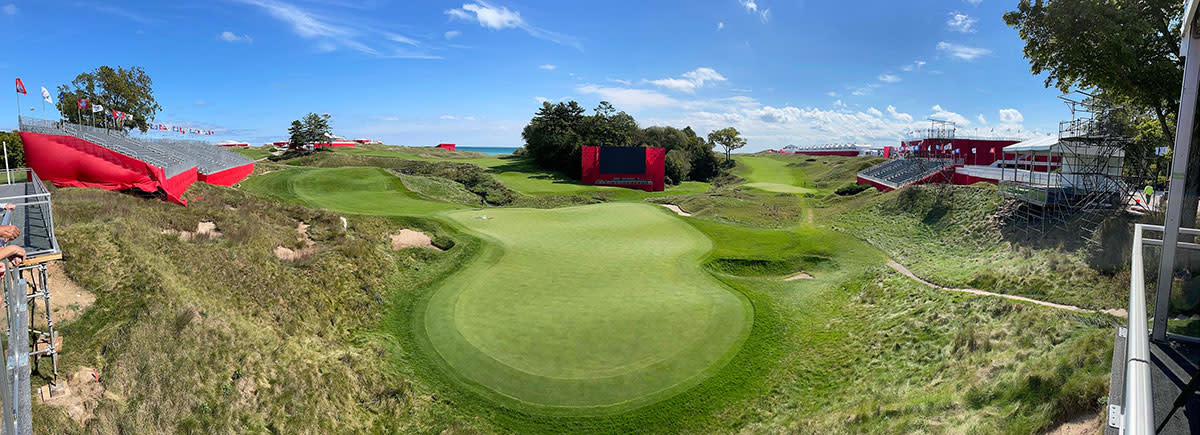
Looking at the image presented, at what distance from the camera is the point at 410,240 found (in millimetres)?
20984

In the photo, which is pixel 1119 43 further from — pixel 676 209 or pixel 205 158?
pixel 205 158

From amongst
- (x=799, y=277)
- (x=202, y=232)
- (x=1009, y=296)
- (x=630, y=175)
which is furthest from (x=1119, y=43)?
(x=630, y=175)

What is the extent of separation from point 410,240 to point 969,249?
A: 2377 cm

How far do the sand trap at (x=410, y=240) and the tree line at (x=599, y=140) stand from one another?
40.8m

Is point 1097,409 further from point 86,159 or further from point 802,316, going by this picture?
point 86,159

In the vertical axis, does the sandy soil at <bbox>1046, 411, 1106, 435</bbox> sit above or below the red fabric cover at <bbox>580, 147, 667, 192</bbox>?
below

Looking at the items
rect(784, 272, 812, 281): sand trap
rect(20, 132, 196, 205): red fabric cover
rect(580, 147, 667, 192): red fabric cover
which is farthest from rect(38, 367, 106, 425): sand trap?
rect(580, 147, 667, 192): red fabric cover

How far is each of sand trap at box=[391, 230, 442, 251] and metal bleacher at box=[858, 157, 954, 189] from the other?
116 ft

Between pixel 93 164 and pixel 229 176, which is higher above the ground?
pixel 93 164

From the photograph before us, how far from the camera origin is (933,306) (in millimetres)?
13641

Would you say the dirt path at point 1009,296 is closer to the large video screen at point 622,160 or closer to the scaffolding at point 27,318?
the scaffolding at point 27,318

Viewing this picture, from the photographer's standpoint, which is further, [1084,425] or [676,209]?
[676,209]

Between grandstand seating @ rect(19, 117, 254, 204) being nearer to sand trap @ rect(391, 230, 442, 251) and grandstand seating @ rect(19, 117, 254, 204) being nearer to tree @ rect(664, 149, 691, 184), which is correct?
sand trap @ rect(391, 230, 442, 251)

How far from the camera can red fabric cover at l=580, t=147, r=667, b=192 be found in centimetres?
5581
